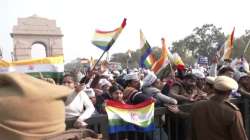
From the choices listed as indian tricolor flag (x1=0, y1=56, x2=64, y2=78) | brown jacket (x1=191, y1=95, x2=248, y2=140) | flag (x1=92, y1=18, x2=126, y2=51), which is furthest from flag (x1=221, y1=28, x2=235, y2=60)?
brown jacket (x1=191, y1=95, x2=248, y2=140)

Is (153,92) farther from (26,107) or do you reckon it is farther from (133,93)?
(26,107)

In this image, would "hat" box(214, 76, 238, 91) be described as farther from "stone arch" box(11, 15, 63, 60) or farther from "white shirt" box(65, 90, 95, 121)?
"stone arch" box(11, 15, 63, 60)

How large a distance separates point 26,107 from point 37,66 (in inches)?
204

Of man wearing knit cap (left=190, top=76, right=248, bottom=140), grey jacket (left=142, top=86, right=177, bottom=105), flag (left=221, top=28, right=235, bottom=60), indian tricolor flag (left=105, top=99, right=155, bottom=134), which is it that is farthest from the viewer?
flag (left=221, top=28, right=235, bottom=60)

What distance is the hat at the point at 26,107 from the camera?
1378 mm

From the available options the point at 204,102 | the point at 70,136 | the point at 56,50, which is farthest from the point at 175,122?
the point at 56,50

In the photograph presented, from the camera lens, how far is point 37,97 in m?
1.40

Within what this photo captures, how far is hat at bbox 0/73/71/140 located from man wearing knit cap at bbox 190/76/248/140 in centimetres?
296

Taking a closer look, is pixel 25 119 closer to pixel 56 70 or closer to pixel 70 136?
pixel 70 136

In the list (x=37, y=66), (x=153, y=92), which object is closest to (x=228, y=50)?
(x=153, y=92)

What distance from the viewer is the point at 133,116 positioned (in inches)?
204

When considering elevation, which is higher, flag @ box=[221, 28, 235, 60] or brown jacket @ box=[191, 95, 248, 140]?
flag @ box=[221, 28, 235, 60]

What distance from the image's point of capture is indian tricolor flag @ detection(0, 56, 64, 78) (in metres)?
6.40

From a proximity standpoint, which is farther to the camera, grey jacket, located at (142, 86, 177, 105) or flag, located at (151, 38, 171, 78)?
flag, located at (151, 38, 171, 78)
